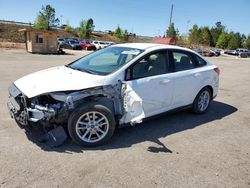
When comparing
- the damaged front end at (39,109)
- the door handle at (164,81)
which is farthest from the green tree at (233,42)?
the damaged front end at (39,109)

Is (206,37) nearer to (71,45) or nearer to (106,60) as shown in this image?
(71,45)

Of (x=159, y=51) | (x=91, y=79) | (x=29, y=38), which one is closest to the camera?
(x=91, y=79)

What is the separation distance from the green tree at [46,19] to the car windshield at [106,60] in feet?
180

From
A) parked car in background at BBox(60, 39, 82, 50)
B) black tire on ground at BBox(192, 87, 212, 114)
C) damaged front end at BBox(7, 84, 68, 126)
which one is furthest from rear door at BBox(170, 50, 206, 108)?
parked car in background at BBox(60, 39, 82, 50)

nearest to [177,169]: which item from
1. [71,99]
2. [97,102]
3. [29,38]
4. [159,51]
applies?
[97,102]

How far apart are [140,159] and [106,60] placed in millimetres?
2012

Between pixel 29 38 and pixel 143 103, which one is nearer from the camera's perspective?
pixel 143 103

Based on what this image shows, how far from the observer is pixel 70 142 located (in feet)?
13.8

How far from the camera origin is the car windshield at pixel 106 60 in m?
4.55

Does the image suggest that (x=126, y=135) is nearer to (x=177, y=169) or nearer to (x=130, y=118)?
(x=130, y=118)

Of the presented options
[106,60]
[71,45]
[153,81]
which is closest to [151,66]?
[153,81]

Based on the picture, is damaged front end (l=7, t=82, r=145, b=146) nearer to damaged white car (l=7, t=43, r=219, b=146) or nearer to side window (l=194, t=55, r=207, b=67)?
damaged white car (l=7, t=43, r=219, b=146)

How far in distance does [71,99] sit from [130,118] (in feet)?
3.44

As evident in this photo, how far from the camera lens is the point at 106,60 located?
4.96 meters
